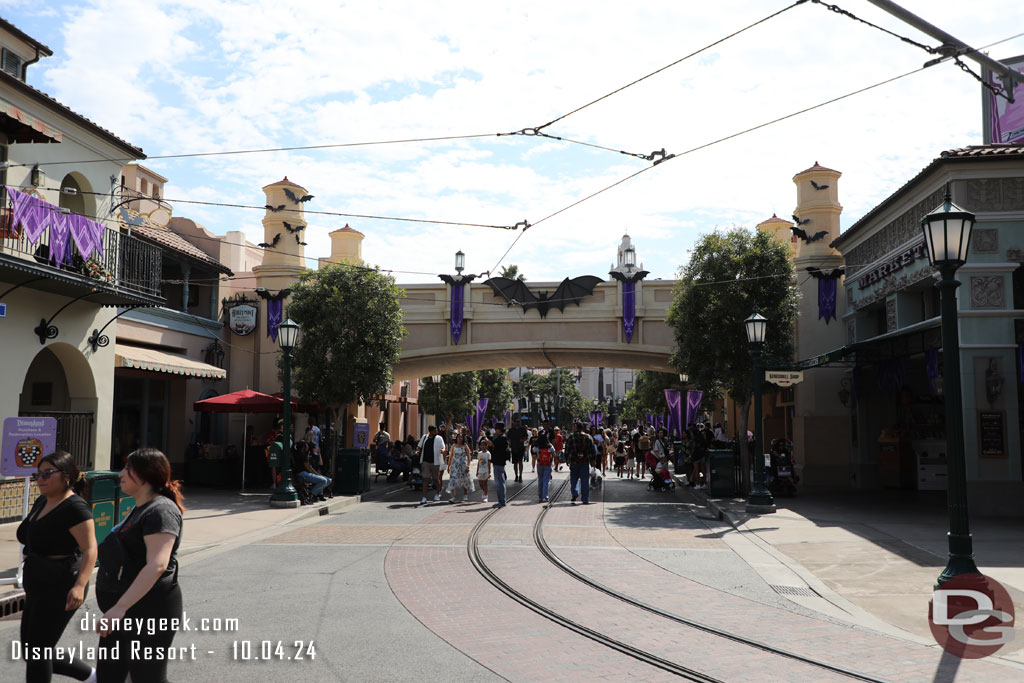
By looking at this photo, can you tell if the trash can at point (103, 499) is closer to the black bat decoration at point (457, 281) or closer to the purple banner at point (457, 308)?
the purple banner at point (457, 308)

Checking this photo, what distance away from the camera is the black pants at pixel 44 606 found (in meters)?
4.87

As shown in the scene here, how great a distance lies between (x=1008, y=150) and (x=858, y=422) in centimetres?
928

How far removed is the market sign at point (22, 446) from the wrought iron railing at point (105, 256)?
405cm

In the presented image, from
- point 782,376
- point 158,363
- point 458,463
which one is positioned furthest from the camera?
point 158,363

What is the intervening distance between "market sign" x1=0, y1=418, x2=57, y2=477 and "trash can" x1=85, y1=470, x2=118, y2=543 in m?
1.11

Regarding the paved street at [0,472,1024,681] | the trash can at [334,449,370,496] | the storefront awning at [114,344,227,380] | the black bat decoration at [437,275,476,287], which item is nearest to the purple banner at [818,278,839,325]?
the black bat decoration at [437,275,476,287]

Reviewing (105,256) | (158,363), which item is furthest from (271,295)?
(105,256)

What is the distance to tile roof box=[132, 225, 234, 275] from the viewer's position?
2180cm

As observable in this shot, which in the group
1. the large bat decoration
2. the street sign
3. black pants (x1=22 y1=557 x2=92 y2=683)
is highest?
the large bat decoration

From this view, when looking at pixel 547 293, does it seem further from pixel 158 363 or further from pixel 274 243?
pixel 158 363

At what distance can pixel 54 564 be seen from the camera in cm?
496

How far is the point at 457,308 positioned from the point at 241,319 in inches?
284

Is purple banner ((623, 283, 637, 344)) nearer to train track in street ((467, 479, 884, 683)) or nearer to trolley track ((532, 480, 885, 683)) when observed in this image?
trolley track ((532, 480, 885, 683))

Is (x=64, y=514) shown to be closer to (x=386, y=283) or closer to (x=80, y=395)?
(x=80, y=395)
